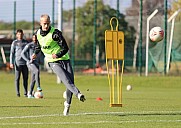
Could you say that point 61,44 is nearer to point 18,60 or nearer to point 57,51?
point 57,51

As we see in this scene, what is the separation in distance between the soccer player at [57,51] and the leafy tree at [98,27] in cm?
1923

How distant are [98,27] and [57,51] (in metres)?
28.1

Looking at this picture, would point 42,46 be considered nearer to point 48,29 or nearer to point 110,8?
point 48,29

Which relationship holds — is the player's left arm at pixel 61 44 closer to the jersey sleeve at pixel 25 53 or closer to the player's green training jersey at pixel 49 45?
the player's green training jersey at pixel 49 45

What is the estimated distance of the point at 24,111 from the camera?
1356 cm

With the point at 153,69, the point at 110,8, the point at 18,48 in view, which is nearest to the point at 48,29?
the point at 18,48

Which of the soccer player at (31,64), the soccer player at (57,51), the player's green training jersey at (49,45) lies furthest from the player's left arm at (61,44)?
the soccer player at (31,64)

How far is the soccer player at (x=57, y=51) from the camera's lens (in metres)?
12.6

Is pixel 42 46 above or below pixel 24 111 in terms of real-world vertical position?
above

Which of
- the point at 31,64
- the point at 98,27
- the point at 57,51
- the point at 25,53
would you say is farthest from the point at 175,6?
the point at 57,51

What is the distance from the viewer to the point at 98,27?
40.6 m

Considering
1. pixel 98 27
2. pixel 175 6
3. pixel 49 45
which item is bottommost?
pixel 49 45

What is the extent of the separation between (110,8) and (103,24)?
20.4 feet

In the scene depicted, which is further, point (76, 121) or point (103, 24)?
point (103, 24)
